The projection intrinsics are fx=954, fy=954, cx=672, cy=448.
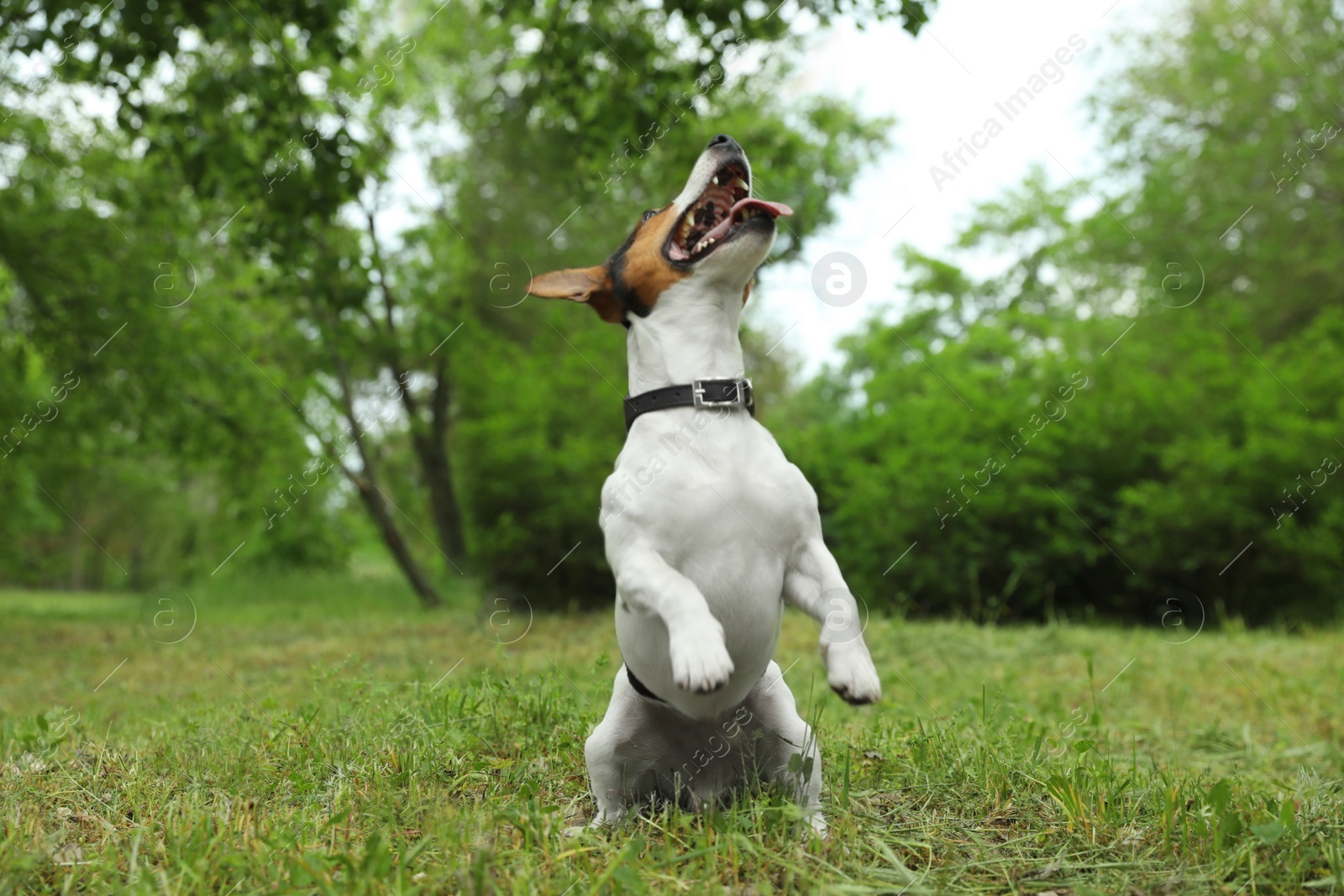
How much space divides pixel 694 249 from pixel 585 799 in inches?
65.6

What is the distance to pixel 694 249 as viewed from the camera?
8.58ft

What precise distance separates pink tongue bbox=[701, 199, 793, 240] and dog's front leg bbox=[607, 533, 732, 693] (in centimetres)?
86

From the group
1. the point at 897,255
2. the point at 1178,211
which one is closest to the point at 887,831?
the point at 1178,211

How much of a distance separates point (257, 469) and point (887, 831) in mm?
10655

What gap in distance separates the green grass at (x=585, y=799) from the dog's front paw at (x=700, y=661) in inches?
18.1

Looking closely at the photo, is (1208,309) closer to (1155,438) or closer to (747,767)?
(1155,438)

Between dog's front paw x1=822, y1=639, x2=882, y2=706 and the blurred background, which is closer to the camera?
dog's front paw x1=822, y1=639, x2=882, y2=706

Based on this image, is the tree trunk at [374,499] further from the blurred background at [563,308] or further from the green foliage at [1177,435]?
the green foliage at [1177,435]

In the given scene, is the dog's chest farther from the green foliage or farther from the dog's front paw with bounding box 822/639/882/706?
the green foliage

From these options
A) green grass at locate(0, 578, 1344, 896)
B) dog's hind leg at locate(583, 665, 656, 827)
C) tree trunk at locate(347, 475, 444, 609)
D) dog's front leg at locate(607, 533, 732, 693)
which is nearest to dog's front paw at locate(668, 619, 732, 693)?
A: dog's front leg at locate(607, 533, 732, 693)

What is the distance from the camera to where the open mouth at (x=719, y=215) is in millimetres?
2549

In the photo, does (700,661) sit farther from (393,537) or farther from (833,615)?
(393,537)

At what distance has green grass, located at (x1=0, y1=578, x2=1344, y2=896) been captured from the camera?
2.23 meters

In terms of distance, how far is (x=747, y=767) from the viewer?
270cm
